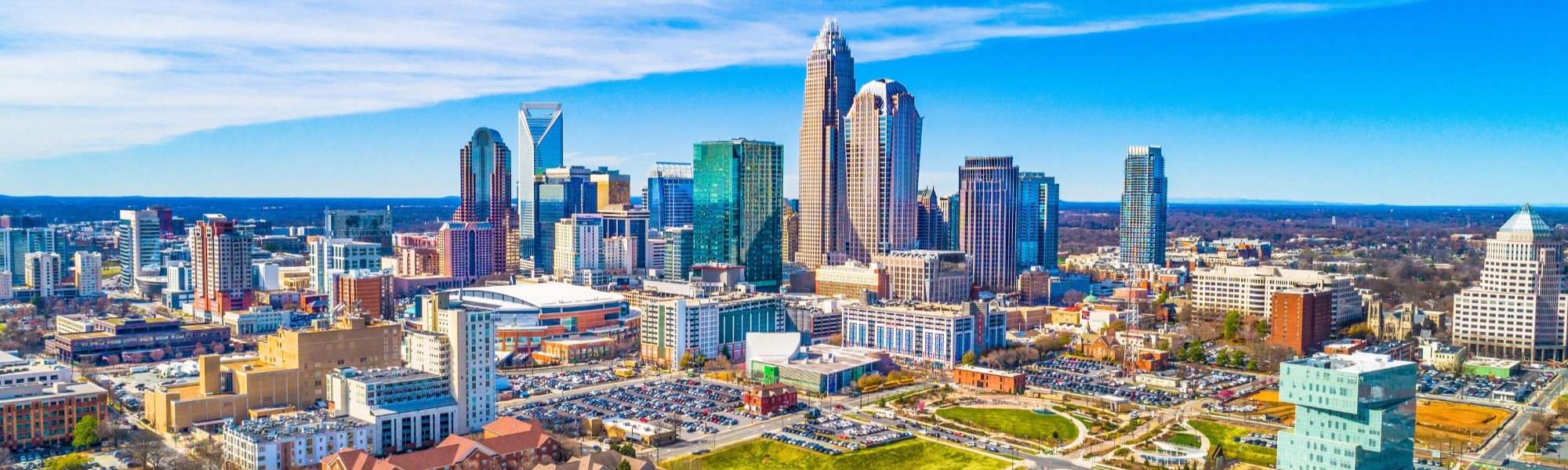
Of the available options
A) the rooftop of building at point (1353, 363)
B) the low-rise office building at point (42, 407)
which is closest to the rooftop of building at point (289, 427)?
the low-rise office building at point (42, 407)

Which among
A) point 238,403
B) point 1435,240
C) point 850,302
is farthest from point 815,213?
point 1435,240

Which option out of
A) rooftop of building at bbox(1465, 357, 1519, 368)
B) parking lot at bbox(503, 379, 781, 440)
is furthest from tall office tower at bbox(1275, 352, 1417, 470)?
rooftop of building at bbox(1465, 357, 1519, 368)

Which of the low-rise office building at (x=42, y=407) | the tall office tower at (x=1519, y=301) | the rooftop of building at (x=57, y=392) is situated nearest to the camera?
the low-rise office building at (x=42, y=407)

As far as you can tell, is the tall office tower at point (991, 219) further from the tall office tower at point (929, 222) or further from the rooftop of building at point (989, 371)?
the rooftop of building at point (989, 371)

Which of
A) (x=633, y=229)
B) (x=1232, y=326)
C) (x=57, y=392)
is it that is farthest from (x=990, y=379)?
(x=633, y=229)

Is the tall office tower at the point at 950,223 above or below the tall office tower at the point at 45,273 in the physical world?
above
